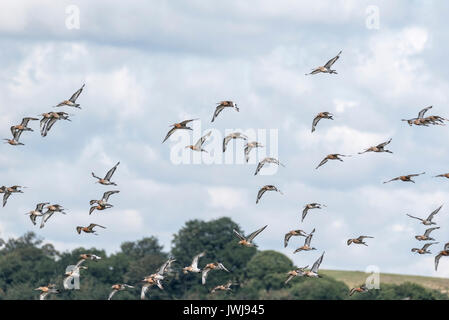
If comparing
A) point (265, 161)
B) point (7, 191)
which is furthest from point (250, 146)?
point (7, 191)

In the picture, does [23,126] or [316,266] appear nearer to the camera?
[316,266]

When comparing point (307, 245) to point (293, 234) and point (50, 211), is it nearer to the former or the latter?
point (293, 234)

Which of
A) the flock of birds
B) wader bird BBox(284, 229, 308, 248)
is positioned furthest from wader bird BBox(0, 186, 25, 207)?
wader bird BBox(284, 229, 308, 248)

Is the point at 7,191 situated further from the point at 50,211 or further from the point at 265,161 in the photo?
the point at 265,161

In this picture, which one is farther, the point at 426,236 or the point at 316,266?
the point at 426,236

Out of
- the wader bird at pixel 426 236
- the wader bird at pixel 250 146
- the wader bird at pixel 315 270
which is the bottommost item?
the wader bird at pixel 315 270

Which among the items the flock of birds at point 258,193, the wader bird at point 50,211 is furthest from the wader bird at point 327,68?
the wader bird at point 50,211

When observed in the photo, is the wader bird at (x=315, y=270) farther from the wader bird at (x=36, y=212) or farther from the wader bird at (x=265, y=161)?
the wader bird at (x=36, y=212)

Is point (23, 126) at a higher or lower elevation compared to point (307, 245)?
higher

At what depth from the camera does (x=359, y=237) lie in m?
99.3

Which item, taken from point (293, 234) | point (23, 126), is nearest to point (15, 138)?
point (23, 126)
